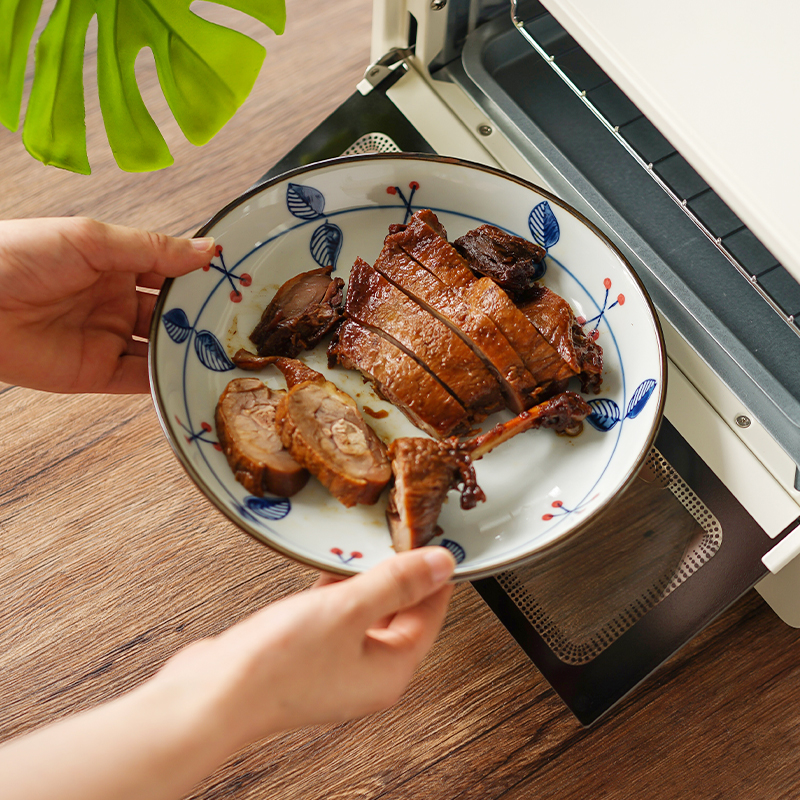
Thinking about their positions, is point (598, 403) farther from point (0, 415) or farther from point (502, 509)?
point (0, 415)

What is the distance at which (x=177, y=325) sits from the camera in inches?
64.6

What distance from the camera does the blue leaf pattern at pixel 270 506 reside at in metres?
1.51

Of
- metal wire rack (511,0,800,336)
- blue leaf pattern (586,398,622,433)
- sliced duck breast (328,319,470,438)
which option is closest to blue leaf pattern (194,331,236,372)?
sliced duck breast (328,319,470,438)

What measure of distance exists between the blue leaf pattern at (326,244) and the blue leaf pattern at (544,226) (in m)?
0.50

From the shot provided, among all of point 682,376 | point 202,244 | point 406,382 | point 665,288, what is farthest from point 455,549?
point 202,244

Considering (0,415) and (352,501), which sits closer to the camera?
(352,501)

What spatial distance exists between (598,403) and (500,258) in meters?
0.42

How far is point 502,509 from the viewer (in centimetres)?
159

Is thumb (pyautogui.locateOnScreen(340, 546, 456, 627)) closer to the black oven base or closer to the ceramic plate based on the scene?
the ceramic plate

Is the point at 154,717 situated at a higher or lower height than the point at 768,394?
lower

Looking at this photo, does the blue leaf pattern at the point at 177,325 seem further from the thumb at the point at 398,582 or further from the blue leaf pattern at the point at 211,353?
the thumb at the point at 398,582

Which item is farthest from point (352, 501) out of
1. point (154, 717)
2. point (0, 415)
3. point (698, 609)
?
point (0, 415)

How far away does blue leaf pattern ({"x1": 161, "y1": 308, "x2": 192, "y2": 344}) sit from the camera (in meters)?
1.62

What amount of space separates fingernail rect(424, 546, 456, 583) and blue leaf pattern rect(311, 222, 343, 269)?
881 millimetres
